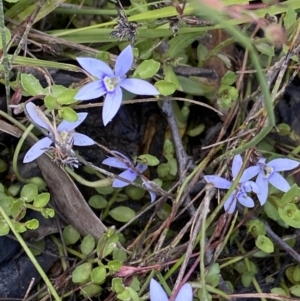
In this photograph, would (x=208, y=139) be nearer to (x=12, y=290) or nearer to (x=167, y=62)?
(x=167, y=62)

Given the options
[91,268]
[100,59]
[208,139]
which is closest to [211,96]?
[208,139]

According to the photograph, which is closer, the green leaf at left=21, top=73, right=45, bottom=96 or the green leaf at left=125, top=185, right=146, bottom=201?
the green leaf at left=21, top=73, right=45, bottom=96

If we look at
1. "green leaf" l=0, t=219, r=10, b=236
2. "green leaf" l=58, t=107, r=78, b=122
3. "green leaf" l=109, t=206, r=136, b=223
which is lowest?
"green leaf" l=109, t=206, r=136, b=223

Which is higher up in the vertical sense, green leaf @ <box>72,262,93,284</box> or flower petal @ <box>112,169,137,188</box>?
flower petal @ <box>112,169,137,188</box>

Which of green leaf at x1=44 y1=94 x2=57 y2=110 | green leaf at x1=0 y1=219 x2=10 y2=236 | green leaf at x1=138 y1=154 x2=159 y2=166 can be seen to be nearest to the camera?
green leaf at x1=44 y1=94 x2=57 y2=110

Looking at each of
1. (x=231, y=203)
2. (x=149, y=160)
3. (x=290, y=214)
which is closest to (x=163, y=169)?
(x=149, y=160)

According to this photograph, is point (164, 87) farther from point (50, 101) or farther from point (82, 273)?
point (82, 273)

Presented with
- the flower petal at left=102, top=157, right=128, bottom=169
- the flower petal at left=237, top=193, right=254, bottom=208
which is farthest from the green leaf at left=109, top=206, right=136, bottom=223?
the flower petal at left=237, top=193, right=254, bottom=208

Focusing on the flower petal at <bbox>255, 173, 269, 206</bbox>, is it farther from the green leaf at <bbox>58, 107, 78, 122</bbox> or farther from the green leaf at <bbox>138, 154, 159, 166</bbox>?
the green leaf at <bbox>58, 107, 78, 122</bbox>
